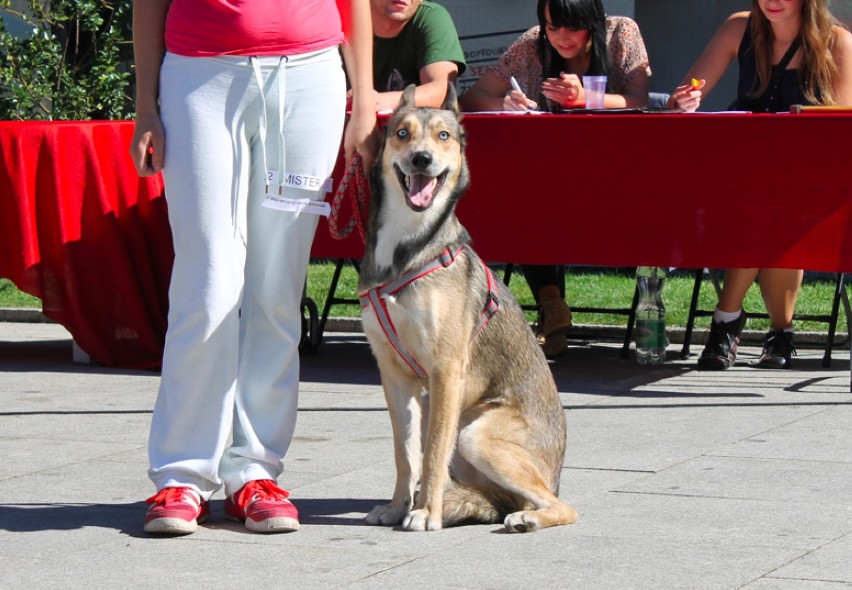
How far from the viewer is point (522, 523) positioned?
443 centimetres

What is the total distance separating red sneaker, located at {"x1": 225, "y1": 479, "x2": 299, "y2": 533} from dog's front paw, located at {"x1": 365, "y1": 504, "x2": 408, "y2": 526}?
0.85 feet

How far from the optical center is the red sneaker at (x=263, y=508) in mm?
4457

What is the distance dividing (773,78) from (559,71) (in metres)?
1.31

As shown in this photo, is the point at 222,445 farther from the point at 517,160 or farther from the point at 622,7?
the point at 622,7

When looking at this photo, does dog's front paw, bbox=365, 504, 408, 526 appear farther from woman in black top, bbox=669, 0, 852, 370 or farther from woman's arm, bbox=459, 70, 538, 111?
woman's arm, bbox=459, 70, 538, 111

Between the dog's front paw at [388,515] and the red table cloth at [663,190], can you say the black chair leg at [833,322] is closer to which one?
the red table cloth at [663,190]

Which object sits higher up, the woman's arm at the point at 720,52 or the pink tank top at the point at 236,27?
the pink tank top at the point at 236,27

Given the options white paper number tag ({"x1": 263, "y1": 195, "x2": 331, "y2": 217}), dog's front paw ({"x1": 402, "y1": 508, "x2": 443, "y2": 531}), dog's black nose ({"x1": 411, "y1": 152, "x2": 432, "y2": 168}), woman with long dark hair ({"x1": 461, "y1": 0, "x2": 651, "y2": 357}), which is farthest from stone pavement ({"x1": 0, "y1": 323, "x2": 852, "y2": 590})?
dog's black nose ({"x1": 411, "y1": 152, "x2": 432, "y2": 168})

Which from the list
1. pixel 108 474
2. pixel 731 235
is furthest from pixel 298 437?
pixel 731 235

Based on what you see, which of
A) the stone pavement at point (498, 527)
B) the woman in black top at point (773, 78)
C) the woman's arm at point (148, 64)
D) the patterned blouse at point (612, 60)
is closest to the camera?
the stone pavement at point (498, 527)

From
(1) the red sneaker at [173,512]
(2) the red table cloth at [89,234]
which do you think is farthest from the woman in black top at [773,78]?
(1) the red sneaker at [173,512]

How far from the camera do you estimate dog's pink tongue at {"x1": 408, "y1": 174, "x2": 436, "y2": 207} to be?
4578 mm

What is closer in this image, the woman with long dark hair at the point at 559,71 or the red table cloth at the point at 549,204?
the red table cloth at the point at 549,204

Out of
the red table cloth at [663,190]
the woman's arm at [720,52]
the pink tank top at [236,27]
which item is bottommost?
the red table cloth at [663,190]
